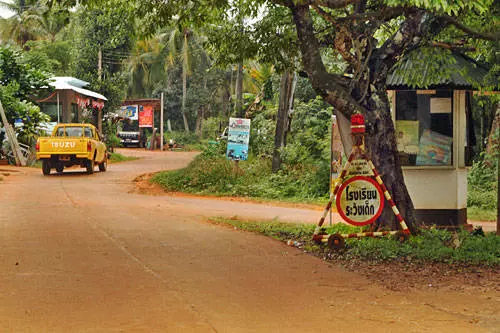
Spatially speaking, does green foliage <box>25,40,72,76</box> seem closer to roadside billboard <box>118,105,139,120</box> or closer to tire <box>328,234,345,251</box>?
roadside billboard <box>118,105,139,120</box>

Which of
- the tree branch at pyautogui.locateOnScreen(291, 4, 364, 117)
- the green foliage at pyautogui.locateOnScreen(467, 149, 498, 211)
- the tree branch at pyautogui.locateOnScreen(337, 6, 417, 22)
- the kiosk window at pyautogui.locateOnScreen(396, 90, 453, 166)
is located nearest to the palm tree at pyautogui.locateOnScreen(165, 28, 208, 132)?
the green foliage at pyautogui.locateOnScreen(467, 149, 498, 211)

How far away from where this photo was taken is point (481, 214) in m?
16.5

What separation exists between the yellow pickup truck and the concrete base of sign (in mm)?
16235

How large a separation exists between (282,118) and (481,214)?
297 inches

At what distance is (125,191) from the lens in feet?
68.8

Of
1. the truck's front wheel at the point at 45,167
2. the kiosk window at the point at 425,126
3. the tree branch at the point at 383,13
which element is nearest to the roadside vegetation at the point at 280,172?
the truck's front wheel at the point at 45,167

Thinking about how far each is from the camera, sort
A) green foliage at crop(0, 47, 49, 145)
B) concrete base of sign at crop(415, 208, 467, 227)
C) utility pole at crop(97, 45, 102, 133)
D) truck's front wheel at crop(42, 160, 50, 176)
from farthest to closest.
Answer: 1. utility pole at crop(97, 45, 102, 133)
2. green foliage at crop(0, 47, 49, 145)
3. truck's front wheel at crop(42, 160, 50, 176)
4. concrete base of sign at crop(415, 208, 467, 227)

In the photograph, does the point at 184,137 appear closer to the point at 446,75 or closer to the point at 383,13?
the point at 446,75

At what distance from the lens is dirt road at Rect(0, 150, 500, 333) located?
251 inches

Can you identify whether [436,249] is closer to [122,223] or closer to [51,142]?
[122,223]

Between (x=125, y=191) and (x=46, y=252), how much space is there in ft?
36.3

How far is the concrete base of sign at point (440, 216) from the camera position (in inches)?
518

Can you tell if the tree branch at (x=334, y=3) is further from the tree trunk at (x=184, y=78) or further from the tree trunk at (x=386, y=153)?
the tree trunk at (x=184, y=78)

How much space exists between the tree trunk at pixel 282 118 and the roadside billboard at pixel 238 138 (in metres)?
1.15
